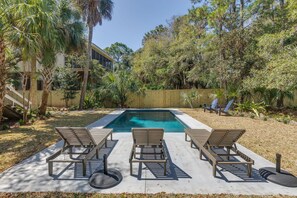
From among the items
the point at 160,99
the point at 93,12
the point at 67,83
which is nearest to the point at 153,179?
the point at 160,99

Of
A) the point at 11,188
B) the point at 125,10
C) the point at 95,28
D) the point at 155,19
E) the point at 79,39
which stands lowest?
the point at 11,188

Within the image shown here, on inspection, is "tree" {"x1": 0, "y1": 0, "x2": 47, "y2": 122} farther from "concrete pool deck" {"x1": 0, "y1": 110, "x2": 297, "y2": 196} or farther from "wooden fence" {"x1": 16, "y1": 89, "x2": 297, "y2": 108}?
"wooden fence" {"x1": 16, "y1": 89, "x2": 297, "y2": 108}

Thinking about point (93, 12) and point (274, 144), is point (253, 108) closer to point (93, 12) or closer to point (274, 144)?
point (274, 144)

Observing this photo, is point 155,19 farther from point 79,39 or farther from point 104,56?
point 79,39

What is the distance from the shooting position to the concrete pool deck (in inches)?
131

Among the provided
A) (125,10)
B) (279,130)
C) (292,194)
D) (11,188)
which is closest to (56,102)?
(125,10)

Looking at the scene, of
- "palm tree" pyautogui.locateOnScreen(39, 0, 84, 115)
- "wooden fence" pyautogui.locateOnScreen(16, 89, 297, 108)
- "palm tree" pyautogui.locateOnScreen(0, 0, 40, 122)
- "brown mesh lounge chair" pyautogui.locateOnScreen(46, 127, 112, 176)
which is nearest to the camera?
"brown mesh lounge chair" pyautogui.locateOnScreen(46, 127, 112, 176)

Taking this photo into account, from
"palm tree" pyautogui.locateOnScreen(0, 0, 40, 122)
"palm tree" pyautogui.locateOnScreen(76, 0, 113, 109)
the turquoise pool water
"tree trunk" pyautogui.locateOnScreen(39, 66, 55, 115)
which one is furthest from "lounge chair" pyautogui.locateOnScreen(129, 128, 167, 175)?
"palm tree" pyautogui.locateOnScreen(76, 0, 113, 109)

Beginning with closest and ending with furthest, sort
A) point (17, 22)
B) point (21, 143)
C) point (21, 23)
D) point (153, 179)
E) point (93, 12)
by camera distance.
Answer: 1. point (153, 179)
2. point (21, 143)
3. point (21, 23)
4. point (17, 22)
5. point (93, 12)

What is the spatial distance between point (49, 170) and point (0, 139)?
4.24m

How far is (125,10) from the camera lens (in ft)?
60.8

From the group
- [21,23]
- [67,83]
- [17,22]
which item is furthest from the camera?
[67,83]

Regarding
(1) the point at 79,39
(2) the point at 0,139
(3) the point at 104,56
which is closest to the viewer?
(2) the point at 0,139

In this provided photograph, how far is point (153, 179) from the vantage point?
3.70 m
